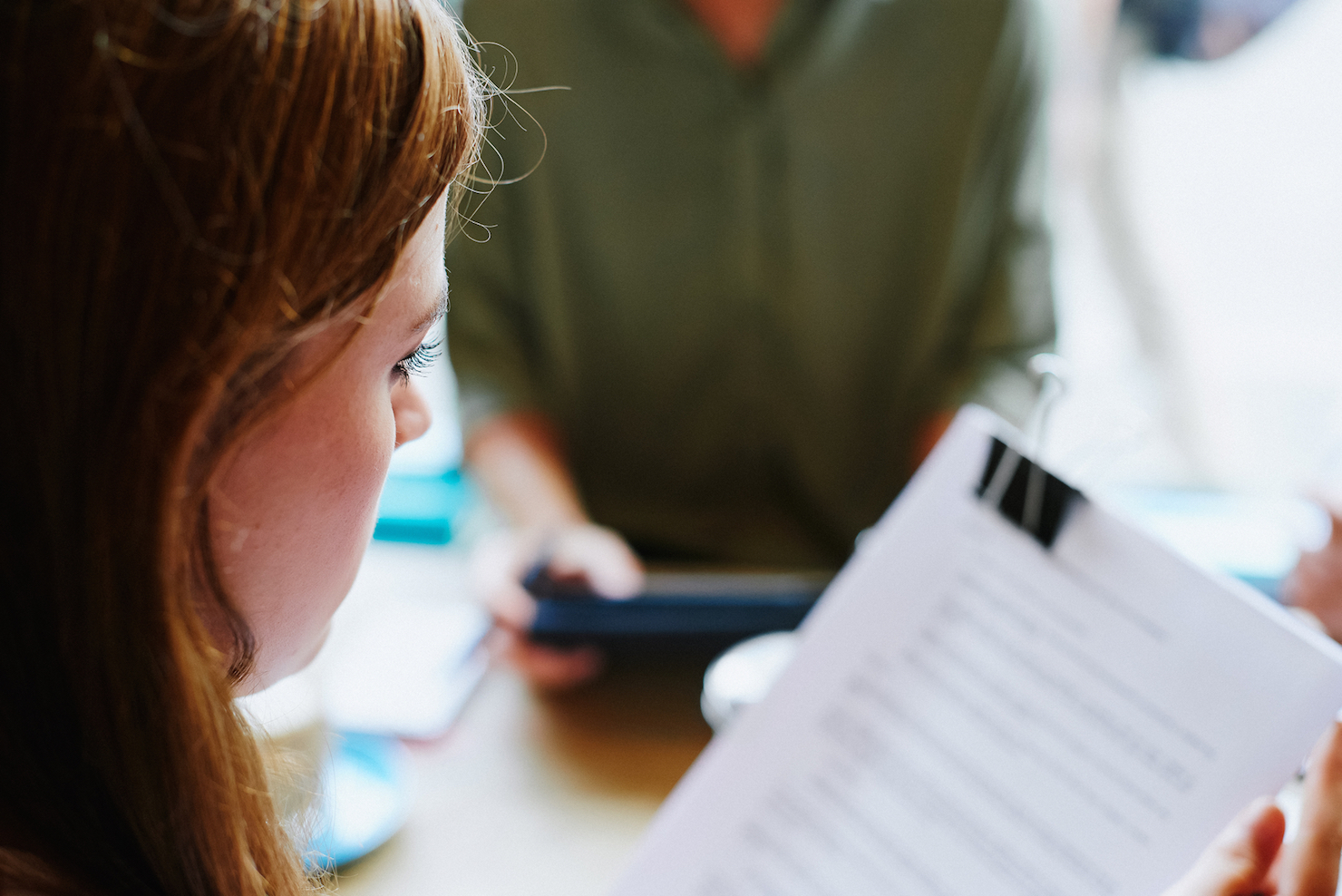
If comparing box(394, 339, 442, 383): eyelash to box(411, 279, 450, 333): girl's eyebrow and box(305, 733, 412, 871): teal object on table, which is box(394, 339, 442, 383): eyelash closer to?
box(411, 279, 450, 333): girl's eyebrow

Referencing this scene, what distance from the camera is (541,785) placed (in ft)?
1.97

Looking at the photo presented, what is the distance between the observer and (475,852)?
0.55 meters

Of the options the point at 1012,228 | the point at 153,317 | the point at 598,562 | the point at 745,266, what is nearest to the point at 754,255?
the point at 745,266

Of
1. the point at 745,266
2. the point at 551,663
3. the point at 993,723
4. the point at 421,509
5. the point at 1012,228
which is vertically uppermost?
the point at 1012,228

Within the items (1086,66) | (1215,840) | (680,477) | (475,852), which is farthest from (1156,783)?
(1086,66)

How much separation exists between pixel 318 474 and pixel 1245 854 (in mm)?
384

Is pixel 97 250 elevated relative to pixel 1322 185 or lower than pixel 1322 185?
lower

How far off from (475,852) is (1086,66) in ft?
3.67

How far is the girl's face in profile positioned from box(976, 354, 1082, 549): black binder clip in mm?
269

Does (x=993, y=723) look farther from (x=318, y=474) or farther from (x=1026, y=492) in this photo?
(x=318, y=474)

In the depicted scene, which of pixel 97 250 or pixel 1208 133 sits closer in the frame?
pixel 97 250

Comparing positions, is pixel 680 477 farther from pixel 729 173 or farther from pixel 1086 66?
pixel 1086 66

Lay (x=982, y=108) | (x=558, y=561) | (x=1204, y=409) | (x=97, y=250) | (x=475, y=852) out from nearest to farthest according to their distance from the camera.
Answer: (x=97, y=250), (x=475, y=852), (x=558, y=561), (x=982, y=108), (x=1204, y=409)

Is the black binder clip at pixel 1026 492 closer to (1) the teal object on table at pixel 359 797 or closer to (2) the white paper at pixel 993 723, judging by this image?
(2) the white paper at pixel 993 723
